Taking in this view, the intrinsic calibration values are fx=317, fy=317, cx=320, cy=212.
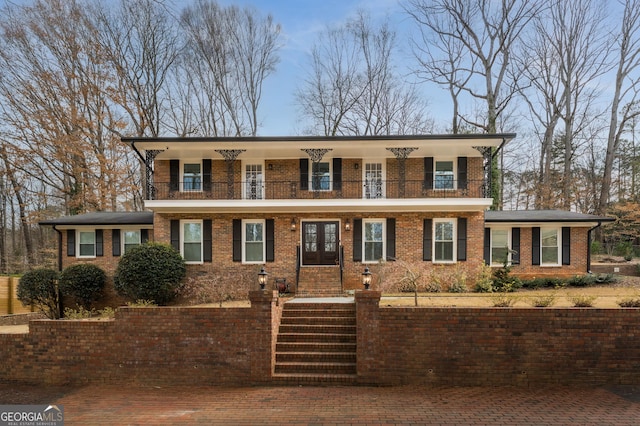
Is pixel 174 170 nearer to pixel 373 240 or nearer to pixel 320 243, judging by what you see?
pixel 320 243

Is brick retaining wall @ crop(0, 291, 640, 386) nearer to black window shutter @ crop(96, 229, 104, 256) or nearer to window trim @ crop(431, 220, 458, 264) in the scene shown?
window trim @ crop(431, 220, 458, 264)

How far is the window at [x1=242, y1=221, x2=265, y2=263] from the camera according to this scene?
13039 millimetres

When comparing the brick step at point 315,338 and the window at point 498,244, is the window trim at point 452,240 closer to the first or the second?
the window at point 498,244

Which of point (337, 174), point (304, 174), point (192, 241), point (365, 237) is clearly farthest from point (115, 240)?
point (365, 237)

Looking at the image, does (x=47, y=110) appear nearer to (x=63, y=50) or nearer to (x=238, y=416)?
(x=63, y=50)

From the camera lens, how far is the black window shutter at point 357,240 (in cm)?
1290

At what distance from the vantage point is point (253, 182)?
1345 centimetres

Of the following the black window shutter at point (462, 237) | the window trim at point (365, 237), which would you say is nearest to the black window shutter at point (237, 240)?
the window trim at point (365, 237)

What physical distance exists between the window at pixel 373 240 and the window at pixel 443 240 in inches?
84.8

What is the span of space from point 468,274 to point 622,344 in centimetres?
672

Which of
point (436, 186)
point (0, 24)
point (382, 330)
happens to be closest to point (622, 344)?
point (382, 330)

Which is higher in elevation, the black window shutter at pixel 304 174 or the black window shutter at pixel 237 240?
the black window shutter at pixel 304 174

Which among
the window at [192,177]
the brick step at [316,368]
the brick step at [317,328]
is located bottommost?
the brick step at [316,368]

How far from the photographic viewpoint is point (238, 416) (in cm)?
493
